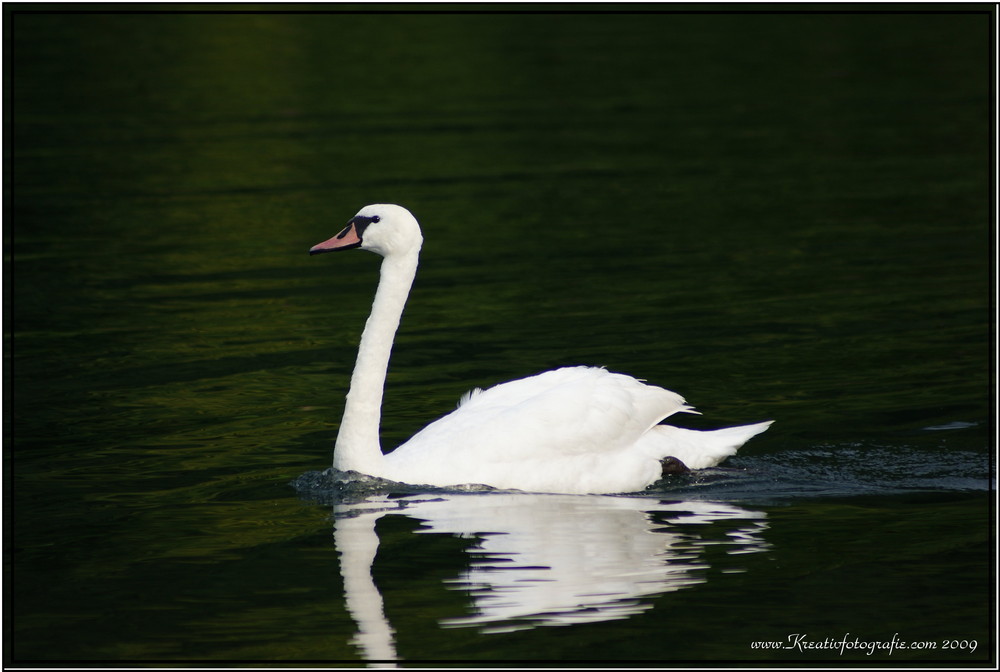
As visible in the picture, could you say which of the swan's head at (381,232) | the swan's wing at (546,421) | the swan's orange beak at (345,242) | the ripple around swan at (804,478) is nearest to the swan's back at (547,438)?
the swan's wing at (546,421)

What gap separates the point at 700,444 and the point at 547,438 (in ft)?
3.51

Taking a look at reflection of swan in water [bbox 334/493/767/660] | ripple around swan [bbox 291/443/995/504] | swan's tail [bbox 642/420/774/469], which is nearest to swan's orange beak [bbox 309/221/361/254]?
ripple around swan [bbox 291/443/995/504]

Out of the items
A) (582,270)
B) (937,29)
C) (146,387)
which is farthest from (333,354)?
(937,29)

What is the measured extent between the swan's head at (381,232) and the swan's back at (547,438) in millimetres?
1033

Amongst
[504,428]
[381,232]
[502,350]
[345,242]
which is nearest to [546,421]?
[504,428]

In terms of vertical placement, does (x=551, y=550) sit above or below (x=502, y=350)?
below

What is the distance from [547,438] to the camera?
823cm

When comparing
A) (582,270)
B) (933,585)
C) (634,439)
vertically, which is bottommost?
(933,585)

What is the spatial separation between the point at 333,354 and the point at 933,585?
592cm

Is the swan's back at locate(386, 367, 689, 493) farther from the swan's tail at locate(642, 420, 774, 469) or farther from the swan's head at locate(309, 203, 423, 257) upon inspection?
the swan's head at locate(309, 203, 423, 257)

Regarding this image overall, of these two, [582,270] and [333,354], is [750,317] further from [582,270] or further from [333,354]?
[333,354]

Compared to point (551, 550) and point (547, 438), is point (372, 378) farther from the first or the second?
point (551, 550)

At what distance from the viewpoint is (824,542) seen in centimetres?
746

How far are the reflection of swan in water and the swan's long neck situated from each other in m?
0.27
